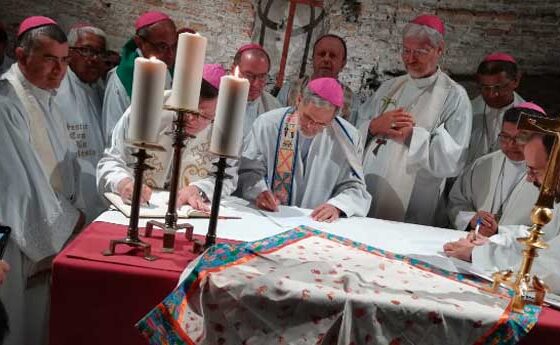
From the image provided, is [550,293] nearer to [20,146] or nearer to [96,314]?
[96,314]

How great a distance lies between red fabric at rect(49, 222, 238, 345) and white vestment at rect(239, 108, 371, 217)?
5.67ft

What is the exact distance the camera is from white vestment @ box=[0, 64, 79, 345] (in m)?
2.93

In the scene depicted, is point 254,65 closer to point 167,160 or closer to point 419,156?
point 167,160

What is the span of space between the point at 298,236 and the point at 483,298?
0.86 meters

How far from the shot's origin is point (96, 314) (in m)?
1.94

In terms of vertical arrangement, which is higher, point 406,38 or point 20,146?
point 406,38

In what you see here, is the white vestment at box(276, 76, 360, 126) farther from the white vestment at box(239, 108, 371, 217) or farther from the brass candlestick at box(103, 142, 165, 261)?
the brass candlestick at box(103, 142, 165, 261)

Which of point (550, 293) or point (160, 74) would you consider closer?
point (160, 74)

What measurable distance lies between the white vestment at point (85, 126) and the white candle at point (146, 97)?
82.7 inches

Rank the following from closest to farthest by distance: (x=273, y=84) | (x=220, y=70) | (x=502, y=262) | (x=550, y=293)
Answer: (x=550, y=293) → (x=502, y=262) → (x=220, y=70) → (x=273, y=84)

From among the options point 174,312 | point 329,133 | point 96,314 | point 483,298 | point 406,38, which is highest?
point 406,38

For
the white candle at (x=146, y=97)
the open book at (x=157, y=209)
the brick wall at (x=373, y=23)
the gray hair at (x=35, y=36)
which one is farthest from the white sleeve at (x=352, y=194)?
the brick wall at (x=373, y=23)

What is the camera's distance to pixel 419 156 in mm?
4266

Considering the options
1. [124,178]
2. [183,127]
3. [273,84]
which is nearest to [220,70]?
[124,178]
